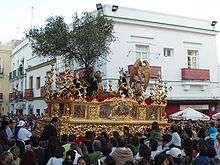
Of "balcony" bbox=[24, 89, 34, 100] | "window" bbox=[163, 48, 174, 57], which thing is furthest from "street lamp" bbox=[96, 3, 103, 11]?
"balcony" bbox=[24, 89, 34, 100]

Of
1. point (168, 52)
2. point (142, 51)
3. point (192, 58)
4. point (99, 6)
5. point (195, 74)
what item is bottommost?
point (195, 74)

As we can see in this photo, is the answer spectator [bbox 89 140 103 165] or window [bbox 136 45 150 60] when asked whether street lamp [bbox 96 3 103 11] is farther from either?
spectator [bbox 89 140 103 165]

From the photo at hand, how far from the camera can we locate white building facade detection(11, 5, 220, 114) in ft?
83.9

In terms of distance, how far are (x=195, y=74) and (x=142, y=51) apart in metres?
4.47

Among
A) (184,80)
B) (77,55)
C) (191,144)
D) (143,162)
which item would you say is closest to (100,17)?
(77,55)

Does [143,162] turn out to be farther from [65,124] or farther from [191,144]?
[65,124]

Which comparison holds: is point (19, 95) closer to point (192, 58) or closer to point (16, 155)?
point (192, 58)

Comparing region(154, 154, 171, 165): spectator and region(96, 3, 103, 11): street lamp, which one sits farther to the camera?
region(96, 3, 103, 11): street lamp

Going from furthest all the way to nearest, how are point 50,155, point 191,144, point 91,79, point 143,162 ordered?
point 91,79 < point 191,144 < point 50,155 < point 143,162

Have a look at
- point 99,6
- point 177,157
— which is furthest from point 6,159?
point 99,6

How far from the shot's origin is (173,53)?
2805 cm

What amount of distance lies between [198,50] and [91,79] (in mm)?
15545

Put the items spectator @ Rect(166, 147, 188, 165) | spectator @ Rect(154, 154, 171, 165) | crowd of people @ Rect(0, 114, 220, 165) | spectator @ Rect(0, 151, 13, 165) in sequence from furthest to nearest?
spectator @ Rect(166, 147, 188, 165), crowd of people @ Rect(0, 114, 220, 165), spectator @ Rect(0, 151, 13, 165), spectator @ Rect(154, 154, 171, 165)

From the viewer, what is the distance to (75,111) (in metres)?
14.5
